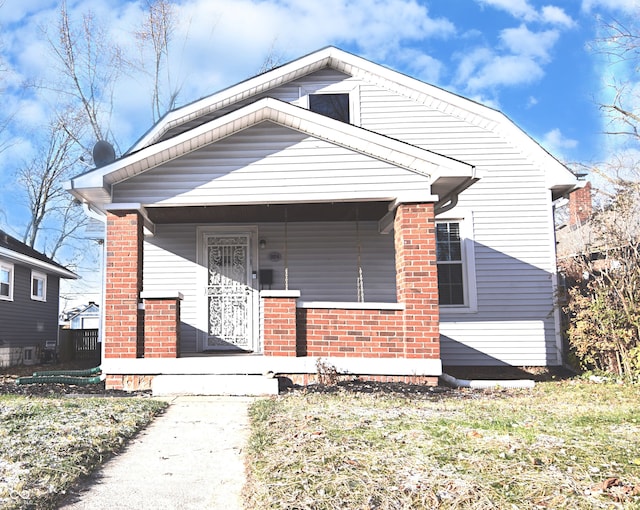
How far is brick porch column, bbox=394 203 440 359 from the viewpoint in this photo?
7.68 meters

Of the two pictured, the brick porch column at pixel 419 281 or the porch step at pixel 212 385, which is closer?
the porch step at pixel 212 385

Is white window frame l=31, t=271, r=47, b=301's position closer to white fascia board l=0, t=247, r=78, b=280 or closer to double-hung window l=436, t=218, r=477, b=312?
white fascia board l=0, t=247, r=78, b=280

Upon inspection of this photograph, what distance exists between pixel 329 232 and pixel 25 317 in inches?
474

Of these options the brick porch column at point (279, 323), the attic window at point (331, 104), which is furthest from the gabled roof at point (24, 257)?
the brick porch column at point (279, 323)

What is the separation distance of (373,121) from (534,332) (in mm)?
5093

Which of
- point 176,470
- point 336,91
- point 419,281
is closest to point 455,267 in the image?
point 419,281

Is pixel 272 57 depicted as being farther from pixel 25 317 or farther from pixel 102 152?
pixel 25 317

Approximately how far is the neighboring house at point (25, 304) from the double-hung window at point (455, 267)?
38.7 feet

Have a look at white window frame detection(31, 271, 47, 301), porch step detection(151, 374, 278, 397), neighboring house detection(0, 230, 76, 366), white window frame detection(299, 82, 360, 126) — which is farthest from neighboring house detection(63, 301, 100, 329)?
porch step detection(151, 374, 278, 397)

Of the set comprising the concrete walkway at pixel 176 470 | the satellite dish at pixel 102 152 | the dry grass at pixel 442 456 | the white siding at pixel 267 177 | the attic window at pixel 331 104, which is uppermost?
the attic window at pixel 331 104

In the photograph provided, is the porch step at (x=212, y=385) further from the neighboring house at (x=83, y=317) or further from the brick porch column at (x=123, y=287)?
the neighboring house at (x=83, y=317)

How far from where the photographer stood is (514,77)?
914 inches

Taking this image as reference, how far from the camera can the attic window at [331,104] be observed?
11.1 meters

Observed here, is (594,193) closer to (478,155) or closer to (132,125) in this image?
(478,155)
